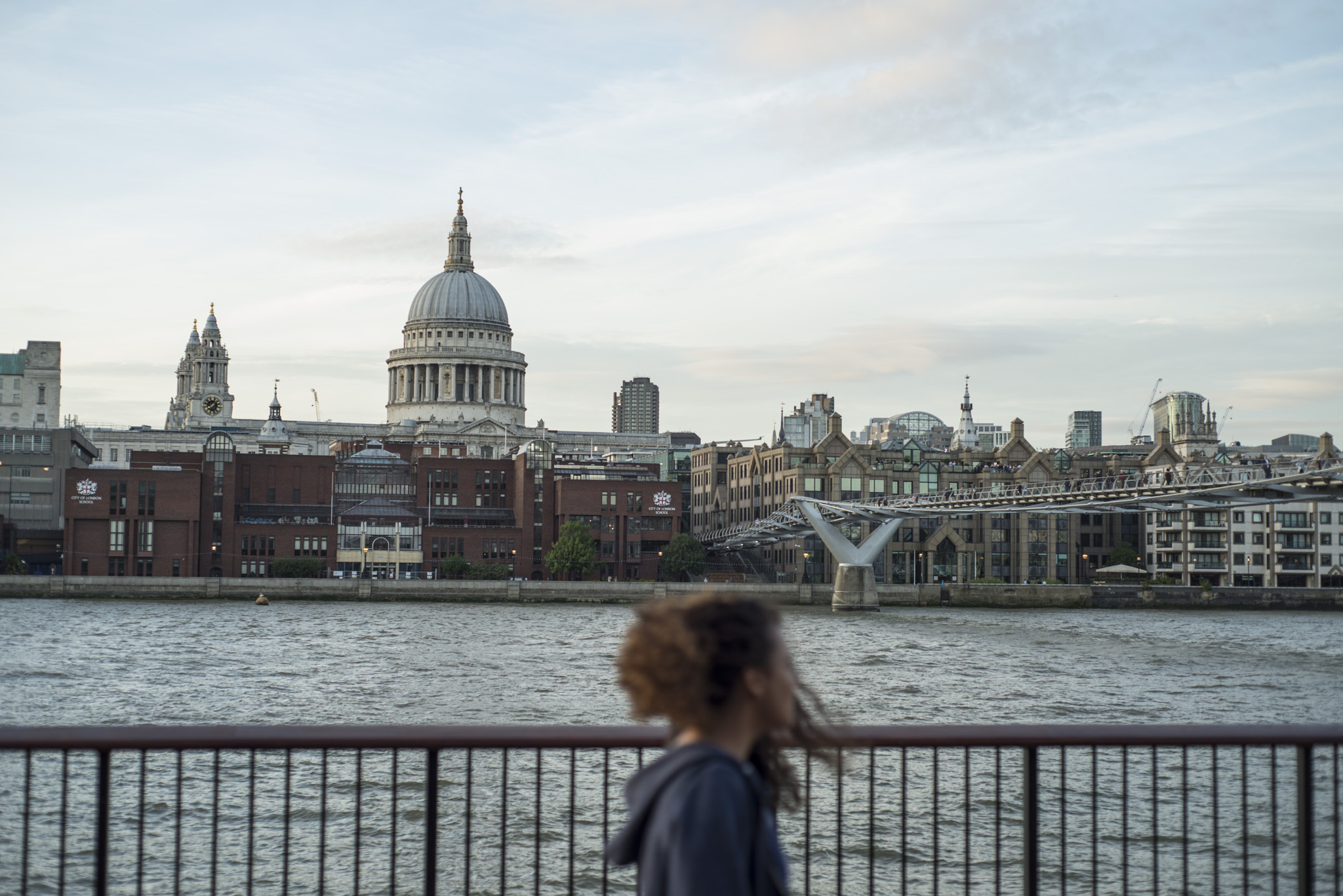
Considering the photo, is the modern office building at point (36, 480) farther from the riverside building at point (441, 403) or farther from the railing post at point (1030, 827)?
the railing post at point (1030, 827)

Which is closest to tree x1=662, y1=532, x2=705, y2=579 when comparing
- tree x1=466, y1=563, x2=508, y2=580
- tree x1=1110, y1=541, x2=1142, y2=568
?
tree x1=466, y1=563, x2=508, y2=580

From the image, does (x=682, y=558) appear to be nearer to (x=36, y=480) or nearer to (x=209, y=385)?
(x=36, y=480)

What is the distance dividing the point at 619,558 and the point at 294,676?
65771 millimetres

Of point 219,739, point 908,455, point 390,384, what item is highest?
point 390,384

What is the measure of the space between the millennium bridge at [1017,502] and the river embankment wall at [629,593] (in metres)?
4.92

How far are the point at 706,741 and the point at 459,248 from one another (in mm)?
182747

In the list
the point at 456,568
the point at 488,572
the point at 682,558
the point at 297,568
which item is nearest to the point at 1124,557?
the point at 682,558

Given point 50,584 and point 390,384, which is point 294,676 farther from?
point 390,384

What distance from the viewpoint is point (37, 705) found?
31.6 meters

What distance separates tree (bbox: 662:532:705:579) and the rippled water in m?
27.9

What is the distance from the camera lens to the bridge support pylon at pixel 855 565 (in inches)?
3238

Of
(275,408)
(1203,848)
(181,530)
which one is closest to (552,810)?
(1203,848)

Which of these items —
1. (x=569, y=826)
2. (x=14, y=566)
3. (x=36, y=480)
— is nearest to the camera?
(x=569, y=826)

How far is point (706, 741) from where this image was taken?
371 cm
